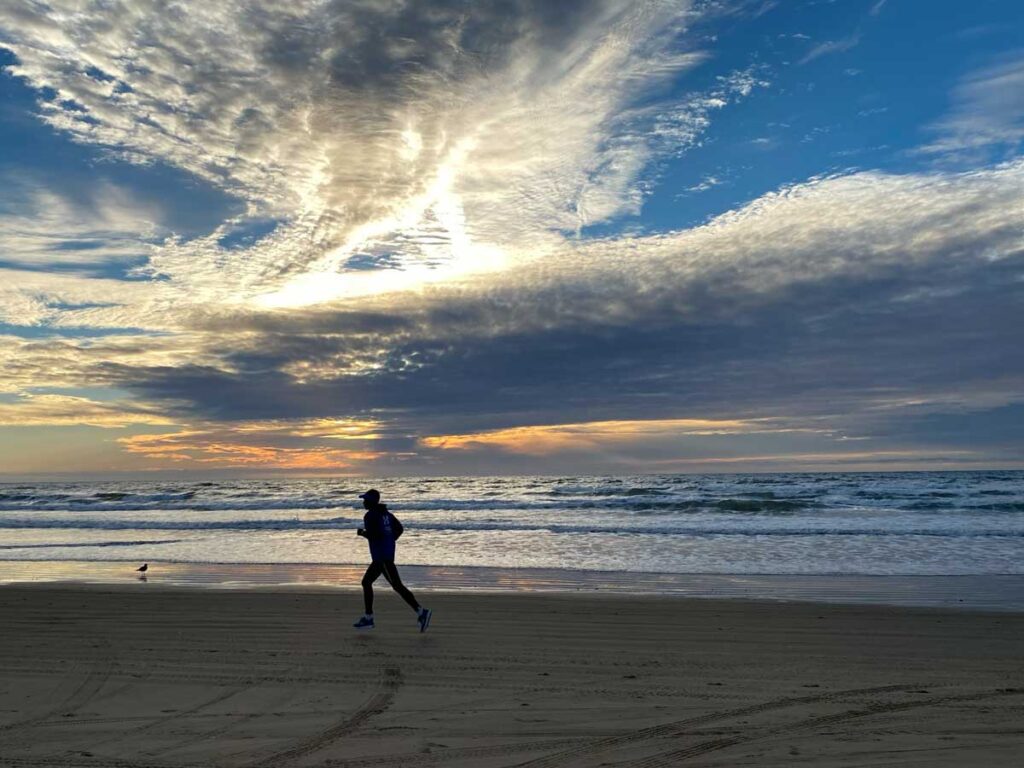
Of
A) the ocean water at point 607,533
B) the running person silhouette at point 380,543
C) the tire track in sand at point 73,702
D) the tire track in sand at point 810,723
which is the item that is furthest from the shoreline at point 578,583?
the tire track in sand at point 73,702

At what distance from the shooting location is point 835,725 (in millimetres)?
5789

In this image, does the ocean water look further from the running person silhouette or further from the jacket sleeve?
the jacket sleeve

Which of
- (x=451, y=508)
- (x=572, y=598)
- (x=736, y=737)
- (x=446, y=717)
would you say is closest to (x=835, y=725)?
(x=736, y=737)

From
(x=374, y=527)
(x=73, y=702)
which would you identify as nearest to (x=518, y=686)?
(x=374, y=527)

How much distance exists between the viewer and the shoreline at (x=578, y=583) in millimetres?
12258

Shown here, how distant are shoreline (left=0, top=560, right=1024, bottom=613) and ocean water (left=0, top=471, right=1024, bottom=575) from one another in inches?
38.1

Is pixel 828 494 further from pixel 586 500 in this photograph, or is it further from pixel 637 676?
pixel 637 676

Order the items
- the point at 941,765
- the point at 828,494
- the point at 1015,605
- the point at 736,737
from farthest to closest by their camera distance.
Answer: the point at 828,494, the point at 1015,605, the point at 736,737, the point at 941,765

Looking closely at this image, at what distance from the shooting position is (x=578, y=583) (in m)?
14.3

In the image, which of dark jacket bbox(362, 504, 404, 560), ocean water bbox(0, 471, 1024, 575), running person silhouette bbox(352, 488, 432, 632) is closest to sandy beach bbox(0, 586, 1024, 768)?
running person silhouette bbox(352, 488, 432, 632)

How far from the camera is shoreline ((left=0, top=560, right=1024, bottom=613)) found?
12.3m

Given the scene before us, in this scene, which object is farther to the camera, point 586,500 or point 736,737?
point 586,500

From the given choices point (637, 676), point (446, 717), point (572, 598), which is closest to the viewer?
point (446, 717)

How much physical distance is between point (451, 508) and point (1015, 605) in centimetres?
2990
